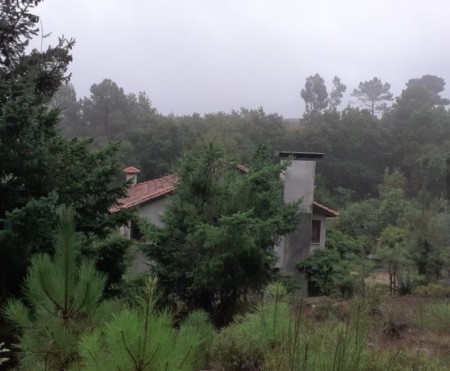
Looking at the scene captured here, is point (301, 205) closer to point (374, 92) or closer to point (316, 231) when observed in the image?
point (316, 231)

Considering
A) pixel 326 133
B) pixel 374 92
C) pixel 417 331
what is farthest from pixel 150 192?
pixel 374 92

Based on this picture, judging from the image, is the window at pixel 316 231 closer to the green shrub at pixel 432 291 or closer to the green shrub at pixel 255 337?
the green shrub at pixel 432 291

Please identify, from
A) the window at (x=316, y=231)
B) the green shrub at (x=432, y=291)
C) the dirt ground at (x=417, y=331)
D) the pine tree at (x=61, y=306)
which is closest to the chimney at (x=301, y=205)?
the green shrub at (x=432, y=291)

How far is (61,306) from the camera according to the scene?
3854 millimetres

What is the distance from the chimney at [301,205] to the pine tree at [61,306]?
556 inches

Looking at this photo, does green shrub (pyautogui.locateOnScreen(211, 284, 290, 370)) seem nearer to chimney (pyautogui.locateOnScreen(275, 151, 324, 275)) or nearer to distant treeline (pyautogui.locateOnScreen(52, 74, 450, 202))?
chimney (pyautogui.locateOnScreen(275, 151, 324, 275))

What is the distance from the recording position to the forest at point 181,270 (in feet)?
12.5

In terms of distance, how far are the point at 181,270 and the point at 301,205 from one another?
6.96 m

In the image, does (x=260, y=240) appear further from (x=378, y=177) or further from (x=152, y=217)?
(x=378, y=177)

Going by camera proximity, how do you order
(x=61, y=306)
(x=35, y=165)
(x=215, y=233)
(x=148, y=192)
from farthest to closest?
(x=148, y=192)
(x=215, y=233)
(x=35, y=165)
(x=61, y=306)

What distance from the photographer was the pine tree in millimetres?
3799

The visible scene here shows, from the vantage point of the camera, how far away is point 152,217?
68.1ft

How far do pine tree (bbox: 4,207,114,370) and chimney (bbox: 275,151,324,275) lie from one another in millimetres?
14119

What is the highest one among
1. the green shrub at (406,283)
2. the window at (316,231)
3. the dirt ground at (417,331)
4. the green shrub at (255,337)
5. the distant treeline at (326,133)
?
the distant treeline at (326,133)
